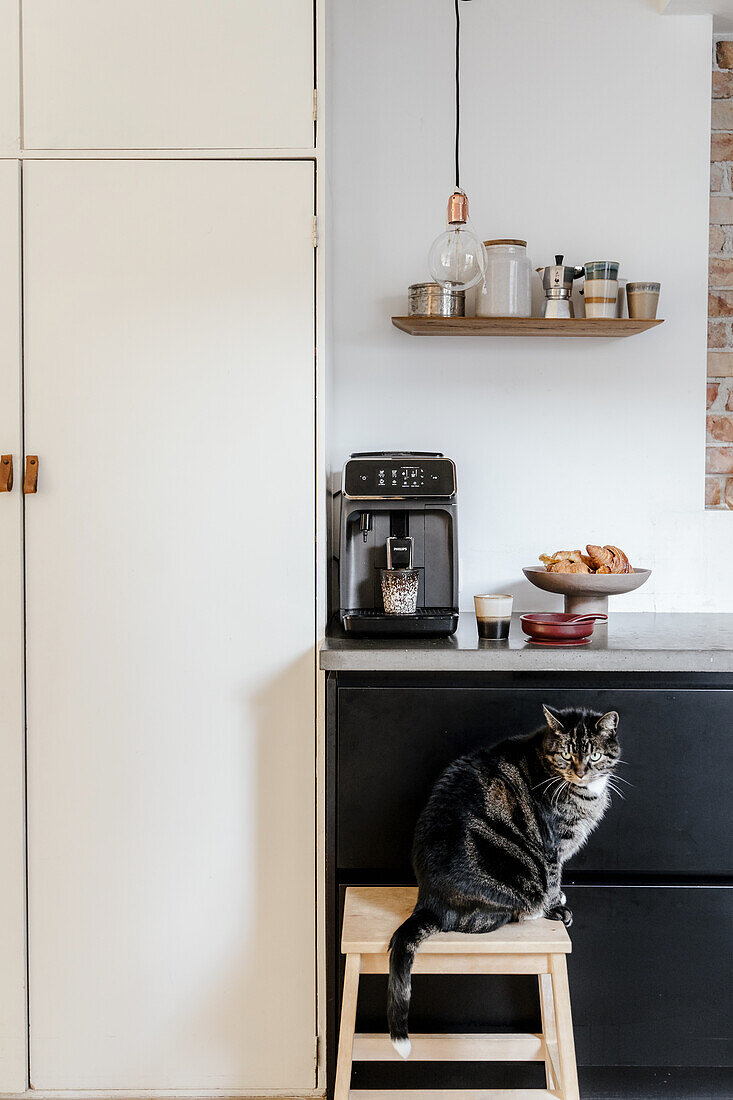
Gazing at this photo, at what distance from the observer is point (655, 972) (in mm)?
1787

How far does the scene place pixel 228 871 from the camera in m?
1.90

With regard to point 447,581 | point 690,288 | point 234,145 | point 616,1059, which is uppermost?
point 234,145

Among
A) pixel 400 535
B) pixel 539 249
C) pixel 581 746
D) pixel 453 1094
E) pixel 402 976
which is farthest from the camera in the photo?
pixel 539 249

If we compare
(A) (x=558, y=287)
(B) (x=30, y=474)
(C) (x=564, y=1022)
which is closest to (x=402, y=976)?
(C) (x=564, y=1022)

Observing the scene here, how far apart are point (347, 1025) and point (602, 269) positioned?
1.72 meters

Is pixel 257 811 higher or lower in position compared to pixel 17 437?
lower

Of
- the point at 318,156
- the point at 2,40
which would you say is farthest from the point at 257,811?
the point at 2,40

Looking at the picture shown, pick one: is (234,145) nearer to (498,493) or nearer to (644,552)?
(498,493)

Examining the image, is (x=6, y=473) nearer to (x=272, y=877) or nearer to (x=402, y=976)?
(x=272, y=877)

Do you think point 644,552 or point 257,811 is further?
point 644,552

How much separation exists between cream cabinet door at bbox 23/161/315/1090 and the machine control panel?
0.12m

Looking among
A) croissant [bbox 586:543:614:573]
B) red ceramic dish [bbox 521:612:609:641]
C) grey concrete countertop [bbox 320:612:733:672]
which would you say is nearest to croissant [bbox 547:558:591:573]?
croissant [bbox 586:543:614:573]

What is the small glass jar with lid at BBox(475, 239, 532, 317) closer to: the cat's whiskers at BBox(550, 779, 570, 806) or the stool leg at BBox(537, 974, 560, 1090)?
the cat's whiskers at BBox(550, 779, 570, 806)

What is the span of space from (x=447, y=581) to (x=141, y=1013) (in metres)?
1.11
